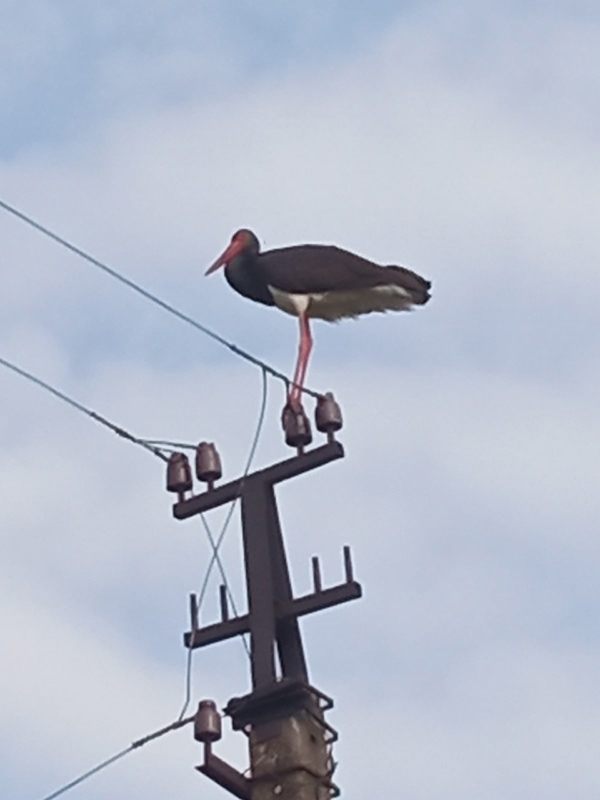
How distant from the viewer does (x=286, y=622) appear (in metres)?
7.91

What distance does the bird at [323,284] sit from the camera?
10.1 m

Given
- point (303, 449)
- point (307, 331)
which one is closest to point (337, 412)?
point (303, 449)

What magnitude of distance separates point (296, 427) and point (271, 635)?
1.11 metres

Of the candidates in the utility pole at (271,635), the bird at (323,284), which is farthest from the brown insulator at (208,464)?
the bird at (323,284)

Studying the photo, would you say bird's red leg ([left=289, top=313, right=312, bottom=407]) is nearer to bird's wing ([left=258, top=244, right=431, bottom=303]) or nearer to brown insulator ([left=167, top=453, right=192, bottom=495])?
bird's wing ([left=258, top=244, right=431, bottom=303])

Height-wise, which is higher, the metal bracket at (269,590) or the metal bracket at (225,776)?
the metal bracket at (269,590)

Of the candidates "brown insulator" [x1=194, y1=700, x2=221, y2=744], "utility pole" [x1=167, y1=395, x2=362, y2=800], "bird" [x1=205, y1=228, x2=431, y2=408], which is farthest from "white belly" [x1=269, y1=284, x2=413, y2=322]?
"brown insulator" [x1=194, y1=700, x2=221, y2=744]

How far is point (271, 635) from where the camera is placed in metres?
7.80

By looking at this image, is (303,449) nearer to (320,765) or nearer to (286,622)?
(286,622)

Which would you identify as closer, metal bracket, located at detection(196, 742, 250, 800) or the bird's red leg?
metal bracket, located at detection(196, 742, 250, 800)

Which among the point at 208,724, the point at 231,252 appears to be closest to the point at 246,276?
the point at 231,252

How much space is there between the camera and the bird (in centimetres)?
1011

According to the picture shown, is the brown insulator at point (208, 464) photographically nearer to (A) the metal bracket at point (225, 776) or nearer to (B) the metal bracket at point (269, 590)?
(B) the metal bracket at point (269, 590)

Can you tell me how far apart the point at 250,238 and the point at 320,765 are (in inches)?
158
